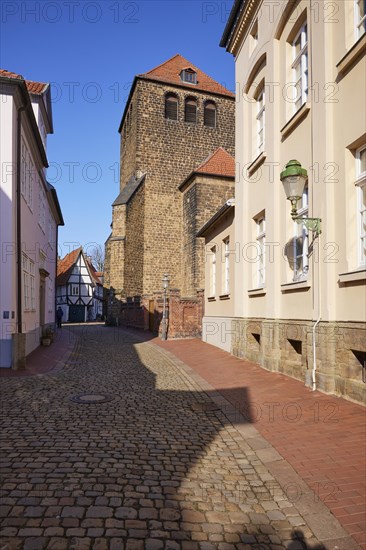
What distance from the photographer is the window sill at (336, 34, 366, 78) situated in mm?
7100

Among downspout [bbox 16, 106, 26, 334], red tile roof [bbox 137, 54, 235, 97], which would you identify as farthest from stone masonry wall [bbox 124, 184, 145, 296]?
downspout [bbox 16, 106, 26, 334]

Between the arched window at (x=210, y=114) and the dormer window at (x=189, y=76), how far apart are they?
7.40 ft

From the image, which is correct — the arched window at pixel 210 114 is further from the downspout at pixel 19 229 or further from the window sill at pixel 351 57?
the window sill at pixel 351 57

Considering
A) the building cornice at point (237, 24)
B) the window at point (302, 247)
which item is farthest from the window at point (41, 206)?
the window at point (302, 247)

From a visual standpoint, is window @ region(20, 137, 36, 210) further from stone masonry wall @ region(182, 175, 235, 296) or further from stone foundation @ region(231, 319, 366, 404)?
stone masonry wall @ region(182, 175, 235, 296)

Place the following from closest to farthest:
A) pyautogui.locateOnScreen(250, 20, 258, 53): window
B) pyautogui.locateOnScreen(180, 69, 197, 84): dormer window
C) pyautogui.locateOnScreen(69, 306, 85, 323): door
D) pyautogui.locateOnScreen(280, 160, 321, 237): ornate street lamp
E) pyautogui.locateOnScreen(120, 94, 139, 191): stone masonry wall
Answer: pyautogui.locateOnScreen(280, 160, 321, 237): ornate street lamp, pyautogui.locateOnScreen(250, 20, 258, 53): window, pyautogui.locateOnScreen(120, 94, 139, 191): stone masonry wall, pyautogui.locateOnScreen(180, 69, 197, 84): dormer window, pyautogui.locateOnScreen(69, 306, 85, 323): door

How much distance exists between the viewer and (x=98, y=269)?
74.7 metres

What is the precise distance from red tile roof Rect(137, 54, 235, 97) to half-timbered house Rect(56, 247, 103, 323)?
23.7 m

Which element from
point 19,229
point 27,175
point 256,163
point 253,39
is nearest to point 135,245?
point 27,175

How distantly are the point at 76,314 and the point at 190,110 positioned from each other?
29552mm

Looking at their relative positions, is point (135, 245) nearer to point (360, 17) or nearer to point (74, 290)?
point (74, 290)

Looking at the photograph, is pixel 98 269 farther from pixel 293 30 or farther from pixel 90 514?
pixel 90 514

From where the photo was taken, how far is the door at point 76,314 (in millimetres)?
54875

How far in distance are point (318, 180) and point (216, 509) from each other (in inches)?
248
